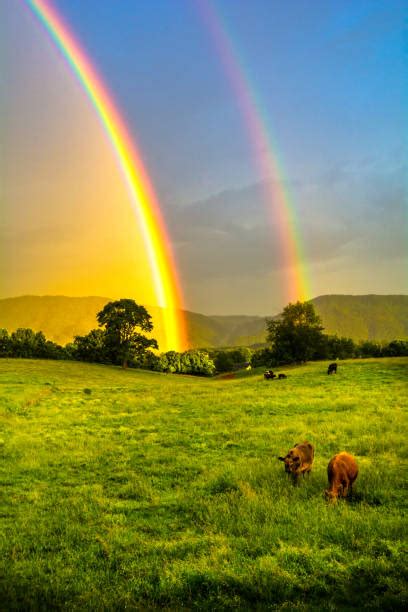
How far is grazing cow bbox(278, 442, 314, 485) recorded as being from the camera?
479 inches

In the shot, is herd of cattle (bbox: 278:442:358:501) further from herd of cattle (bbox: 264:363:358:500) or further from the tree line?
the tree line

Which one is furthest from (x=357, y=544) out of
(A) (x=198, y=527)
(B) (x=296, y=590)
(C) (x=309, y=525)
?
(A) (x=198, y=527)

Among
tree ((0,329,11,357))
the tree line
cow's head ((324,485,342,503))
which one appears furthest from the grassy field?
tree ((0,329,11,357))

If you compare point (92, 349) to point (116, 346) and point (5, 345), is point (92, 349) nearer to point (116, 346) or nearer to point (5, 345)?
point (116, 346)

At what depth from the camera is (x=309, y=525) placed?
363 inches

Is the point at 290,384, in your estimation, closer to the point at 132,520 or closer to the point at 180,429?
the point at 180,429

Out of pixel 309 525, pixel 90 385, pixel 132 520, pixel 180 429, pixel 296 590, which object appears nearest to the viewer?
pixel 296 590

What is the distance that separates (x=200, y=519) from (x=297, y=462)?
3.63m

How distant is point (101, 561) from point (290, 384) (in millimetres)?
34230

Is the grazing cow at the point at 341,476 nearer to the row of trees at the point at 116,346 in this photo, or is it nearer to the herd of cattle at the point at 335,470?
the herd of cattle at the point at 335,470

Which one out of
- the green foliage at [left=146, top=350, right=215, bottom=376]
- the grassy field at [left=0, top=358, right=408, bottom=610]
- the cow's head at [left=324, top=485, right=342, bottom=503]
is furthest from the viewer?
the green foliage at [left=146, top=350, right=215, bottom=376]

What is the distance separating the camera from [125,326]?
3258 inches

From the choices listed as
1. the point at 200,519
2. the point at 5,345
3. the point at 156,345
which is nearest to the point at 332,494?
the point at 200,519

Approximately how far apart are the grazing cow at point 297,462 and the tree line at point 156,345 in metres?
54.2
